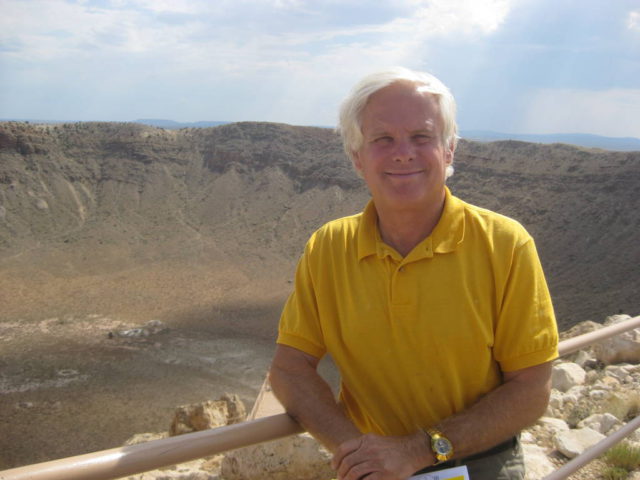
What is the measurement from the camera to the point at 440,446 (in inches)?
82.4

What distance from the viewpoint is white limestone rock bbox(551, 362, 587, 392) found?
289 inches

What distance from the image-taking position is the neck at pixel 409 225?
2.40 metres

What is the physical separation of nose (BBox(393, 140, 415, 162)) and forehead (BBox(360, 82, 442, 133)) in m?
0.06

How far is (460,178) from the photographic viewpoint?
113 ft

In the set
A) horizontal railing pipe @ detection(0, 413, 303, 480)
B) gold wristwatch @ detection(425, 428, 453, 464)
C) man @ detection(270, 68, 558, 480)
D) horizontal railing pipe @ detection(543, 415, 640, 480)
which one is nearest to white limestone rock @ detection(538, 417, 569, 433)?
horizontal railing pipe @ detection(543, 415, 640, 480)

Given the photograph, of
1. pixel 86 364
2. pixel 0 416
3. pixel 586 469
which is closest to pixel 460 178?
pixel 86 364

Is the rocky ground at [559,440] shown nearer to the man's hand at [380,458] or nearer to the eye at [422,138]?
the man's hand at [380,458]

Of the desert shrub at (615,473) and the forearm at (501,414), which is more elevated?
the forearm at (501,414)

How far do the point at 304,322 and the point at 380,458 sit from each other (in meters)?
0.66

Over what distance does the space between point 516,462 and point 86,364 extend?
18.9 m

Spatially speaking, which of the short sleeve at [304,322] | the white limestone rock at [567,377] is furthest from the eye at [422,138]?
the white limestone rock at [567,377]

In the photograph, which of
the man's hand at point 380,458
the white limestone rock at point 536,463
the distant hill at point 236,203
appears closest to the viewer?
the man's hand at point 380,458

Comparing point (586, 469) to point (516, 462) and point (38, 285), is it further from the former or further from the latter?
point (38, 285)

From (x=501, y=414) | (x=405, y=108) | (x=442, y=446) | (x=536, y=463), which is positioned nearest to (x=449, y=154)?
(x=405, y=108)
